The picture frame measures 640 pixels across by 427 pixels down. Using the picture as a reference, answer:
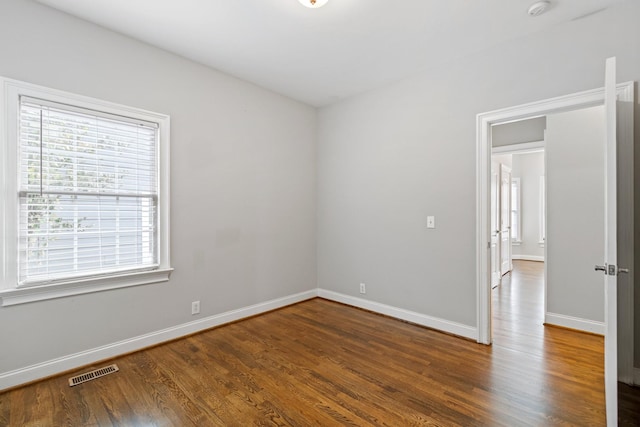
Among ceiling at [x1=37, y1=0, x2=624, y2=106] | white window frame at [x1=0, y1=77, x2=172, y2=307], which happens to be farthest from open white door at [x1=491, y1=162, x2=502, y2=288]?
white window frame at [x1=0, y1=77, x2=172, y2=307]

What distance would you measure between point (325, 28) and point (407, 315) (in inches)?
121

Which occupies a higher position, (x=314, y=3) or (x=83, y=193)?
(x=314, y=3)

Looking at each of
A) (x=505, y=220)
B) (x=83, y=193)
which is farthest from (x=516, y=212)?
(x=83, y=193)

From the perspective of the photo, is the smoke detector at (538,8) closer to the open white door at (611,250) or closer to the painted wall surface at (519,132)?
the open white door at (611,250)

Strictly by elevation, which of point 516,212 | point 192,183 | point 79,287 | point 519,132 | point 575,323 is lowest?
point 575,323

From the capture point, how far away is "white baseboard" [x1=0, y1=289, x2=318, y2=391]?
2.16 meters

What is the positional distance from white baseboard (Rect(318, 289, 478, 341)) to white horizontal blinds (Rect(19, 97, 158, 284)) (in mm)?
2390

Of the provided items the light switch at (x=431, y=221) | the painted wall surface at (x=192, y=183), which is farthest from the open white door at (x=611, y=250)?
the painted wall surface at (x=192, y=183)

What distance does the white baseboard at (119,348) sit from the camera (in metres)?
2.16

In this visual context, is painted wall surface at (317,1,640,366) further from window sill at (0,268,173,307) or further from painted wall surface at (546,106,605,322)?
window sill at (0,268,173,307)

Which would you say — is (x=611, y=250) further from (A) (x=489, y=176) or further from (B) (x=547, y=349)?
(B) (x=547, y=349)

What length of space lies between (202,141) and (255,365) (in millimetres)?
2263

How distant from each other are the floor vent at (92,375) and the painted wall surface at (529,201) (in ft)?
28.7

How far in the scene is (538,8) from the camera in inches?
87.5
